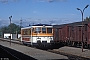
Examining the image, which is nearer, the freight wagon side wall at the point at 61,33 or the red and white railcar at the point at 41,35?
the red and white railcar at the point at 41,35

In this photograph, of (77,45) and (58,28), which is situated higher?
(58,28)

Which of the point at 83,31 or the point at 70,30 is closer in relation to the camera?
the point at 83,31

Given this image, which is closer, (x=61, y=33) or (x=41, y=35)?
(x=41, y=35)

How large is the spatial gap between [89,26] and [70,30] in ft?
21.3

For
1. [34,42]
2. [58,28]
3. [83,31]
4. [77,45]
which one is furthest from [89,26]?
[58,28]

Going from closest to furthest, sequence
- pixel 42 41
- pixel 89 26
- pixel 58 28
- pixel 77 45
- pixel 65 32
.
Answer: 1. pixel 89 26
2. pixel 42 41
3. pixel 77 45
4. pixel 65 32
5. pixel 58 28

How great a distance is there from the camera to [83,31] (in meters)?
32.5

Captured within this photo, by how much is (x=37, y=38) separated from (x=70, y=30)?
19.3 ft

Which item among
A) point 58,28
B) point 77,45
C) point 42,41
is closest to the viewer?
point 42,41

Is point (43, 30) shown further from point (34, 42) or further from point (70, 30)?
point (70, 30)

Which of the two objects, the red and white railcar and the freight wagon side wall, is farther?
the freight wagon side wall

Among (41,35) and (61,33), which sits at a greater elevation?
(61,33)

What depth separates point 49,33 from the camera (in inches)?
1352

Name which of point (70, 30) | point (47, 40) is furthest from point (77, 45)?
point (47, 40)
